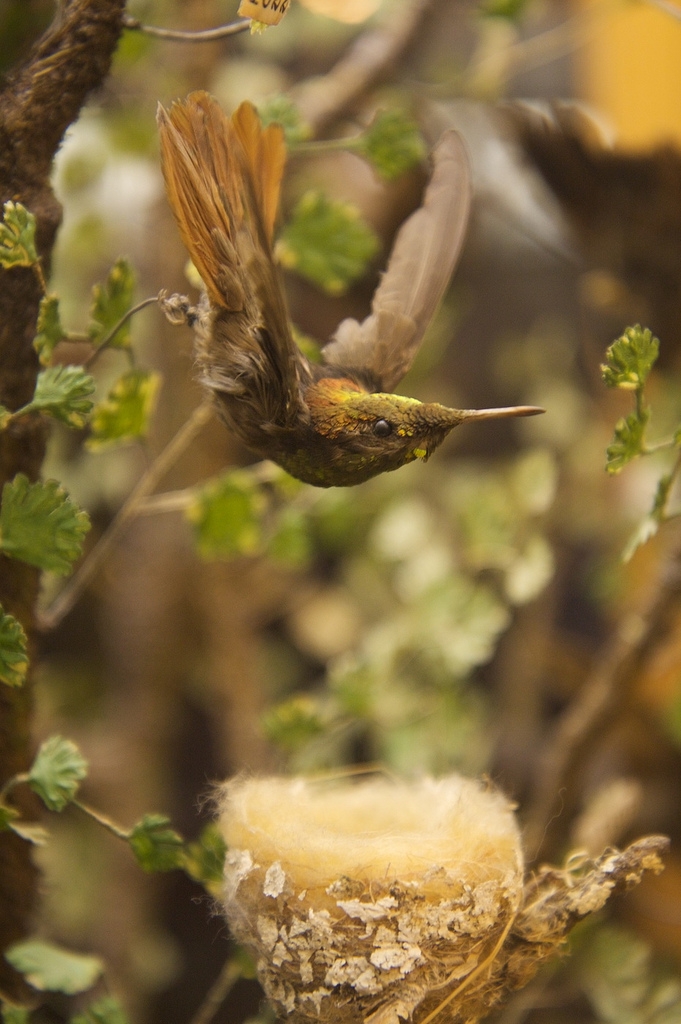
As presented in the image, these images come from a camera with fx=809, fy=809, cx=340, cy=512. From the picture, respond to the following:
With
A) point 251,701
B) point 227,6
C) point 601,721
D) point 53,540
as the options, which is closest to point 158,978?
point 251,701

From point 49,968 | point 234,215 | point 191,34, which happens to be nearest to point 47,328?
point 234,215

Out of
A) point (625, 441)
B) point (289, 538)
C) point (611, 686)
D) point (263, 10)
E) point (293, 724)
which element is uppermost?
point (263, 10)

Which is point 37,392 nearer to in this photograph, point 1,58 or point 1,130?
point 1,130

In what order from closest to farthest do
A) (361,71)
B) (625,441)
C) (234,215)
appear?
(234,215) → (625,441) → (361,71)

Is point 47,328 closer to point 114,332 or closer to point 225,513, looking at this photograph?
point 114,332

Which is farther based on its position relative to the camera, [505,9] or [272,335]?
[505,9]

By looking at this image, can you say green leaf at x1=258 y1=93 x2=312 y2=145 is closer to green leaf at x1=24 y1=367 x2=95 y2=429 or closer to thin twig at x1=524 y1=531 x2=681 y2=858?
green leaf at x1=24 y1=367 x2=95 y2=429

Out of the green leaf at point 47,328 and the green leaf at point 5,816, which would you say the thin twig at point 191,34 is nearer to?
the green leaf at point 47,328
